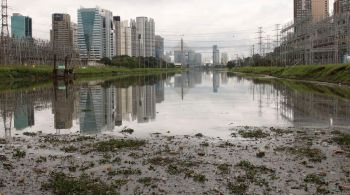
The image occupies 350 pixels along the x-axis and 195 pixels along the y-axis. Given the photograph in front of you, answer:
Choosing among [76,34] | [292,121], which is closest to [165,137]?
[292,121]

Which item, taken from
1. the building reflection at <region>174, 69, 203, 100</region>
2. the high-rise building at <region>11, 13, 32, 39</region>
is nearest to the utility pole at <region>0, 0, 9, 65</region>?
the building reflection at <region>174, 69, 203, 100</region>

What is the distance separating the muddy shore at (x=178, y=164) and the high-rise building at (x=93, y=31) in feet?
521

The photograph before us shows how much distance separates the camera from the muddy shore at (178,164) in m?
10.5

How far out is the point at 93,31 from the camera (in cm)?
18338

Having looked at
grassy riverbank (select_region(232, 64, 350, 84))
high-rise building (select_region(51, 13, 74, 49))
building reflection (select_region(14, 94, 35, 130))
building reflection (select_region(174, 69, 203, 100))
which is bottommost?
building reflection (select_region(14, 94, 35, 130))

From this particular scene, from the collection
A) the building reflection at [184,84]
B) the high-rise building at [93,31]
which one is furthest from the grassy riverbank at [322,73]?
the high-rise building at [93,31]

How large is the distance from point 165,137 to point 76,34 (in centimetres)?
16843

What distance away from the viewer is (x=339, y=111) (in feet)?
87.5

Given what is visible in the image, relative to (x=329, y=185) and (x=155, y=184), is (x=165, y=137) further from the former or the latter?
(x=329, y=185)

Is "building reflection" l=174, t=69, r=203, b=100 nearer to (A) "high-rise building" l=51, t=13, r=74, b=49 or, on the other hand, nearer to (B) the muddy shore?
(B) the muddy shore

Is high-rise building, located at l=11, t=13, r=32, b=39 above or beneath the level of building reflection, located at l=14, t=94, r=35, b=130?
above

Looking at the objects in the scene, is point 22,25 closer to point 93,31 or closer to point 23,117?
point 93,31

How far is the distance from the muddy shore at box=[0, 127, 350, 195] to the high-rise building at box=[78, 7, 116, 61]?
158833 mm

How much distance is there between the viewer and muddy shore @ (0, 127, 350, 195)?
10453mm
